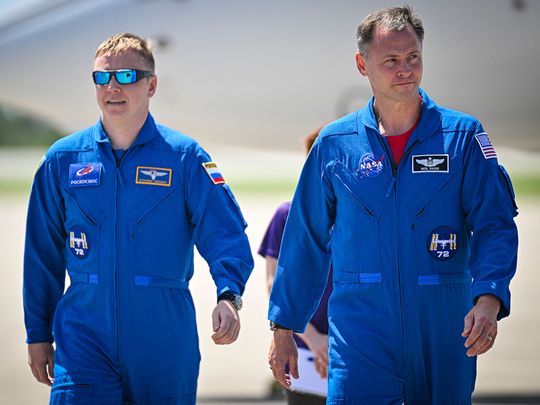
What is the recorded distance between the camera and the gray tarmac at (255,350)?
6609mm

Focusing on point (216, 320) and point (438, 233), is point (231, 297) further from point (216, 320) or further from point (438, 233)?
point (438, 233)

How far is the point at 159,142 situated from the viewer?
3.45m

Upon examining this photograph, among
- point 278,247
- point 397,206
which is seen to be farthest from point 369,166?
point 278,247

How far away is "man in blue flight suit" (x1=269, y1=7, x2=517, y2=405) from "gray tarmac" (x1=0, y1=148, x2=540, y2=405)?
3600 millimetres

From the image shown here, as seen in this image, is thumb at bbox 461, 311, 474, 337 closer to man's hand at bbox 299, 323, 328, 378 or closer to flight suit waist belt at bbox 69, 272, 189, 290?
flight suit waist belt at bbox 69, 272, 189, 290

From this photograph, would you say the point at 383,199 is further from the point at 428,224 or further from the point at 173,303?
the point at 173,303

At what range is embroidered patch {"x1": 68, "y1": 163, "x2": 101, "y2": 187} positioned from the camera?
3.35 meters

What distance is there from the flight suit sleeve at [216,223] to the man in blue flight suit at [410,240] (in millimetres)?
430

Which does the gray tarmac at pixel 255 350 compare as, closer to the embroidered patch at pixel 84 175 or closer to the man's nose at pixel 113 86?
the embroidered patch at pixel 84 175

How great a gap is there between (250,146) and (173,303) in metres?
5.45

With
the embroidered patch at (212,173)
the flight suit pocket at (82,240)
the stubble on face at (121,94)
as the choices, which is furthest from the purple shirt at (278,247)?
the flight suit pocket at (82,240)

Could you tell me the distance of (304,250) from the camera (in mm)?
3131

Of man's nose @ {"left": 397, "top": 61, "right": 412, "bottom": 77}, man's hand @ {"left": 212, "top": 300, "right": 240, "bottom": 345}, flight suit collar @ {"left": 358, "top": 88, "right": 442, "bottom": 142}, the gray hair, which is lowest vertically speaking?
man's hand @ {"left": 212, "top": 300, "right": 240, "bottom": 345}

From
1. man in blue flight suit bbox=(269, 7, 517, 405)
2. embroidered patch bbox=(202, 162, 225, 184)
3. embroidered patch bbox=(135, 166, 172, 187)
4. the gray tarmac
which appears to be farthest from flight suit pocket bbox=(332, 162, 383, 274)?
the gray tarmac
